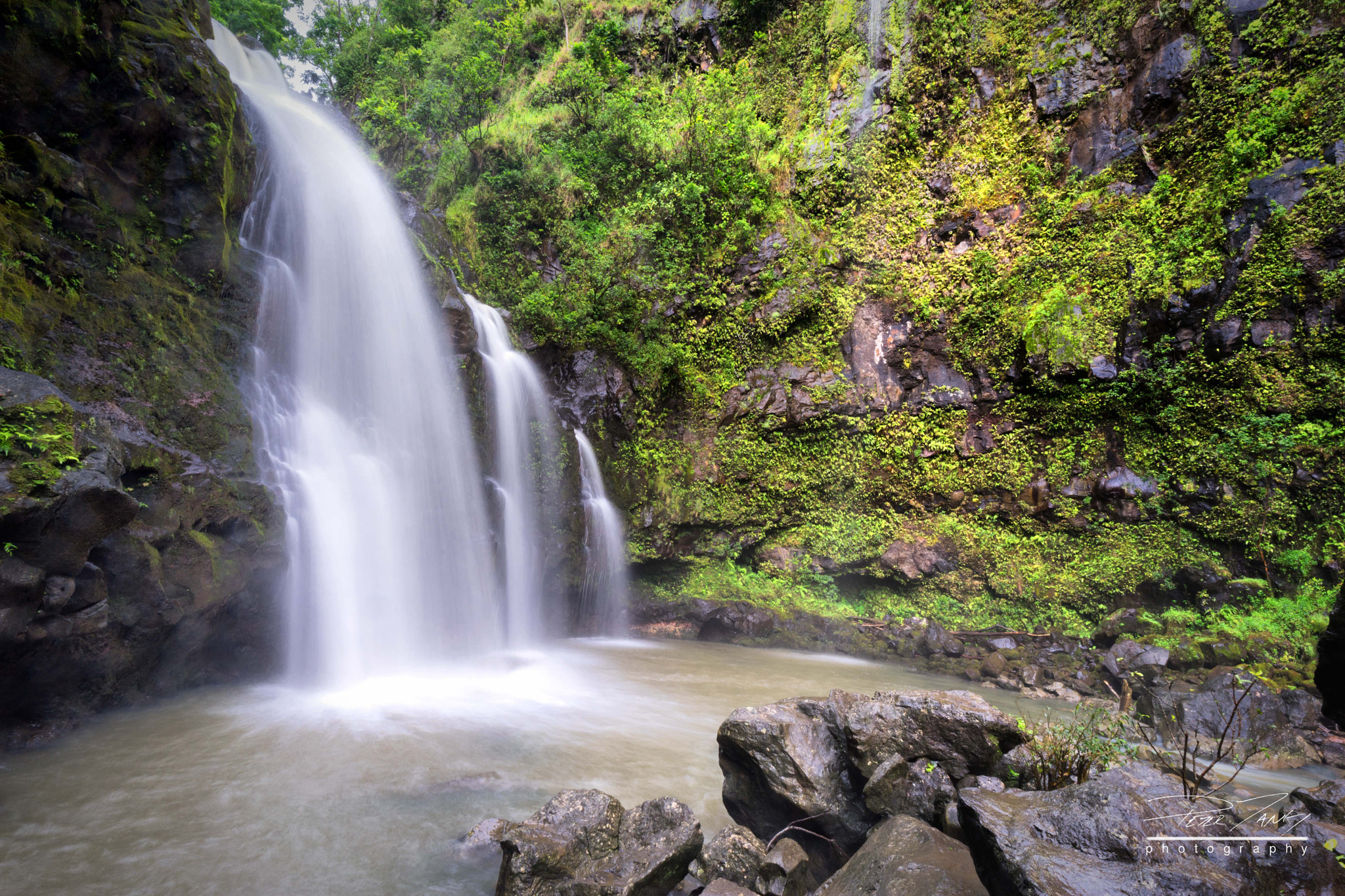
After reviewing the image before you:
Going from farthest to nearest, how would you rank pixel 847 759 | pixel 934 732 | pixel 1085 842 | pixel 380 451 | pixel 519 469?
pixel 519 469
pixel 380 451
pixel 847 759
pixel 934 732
pixel 1085 842

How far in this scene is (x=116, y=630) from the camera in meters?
5.05

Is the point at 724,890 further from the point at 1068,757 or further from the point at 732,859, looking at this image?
the point at 1068,757

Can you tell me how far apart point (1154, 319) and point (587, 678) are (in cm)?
1114

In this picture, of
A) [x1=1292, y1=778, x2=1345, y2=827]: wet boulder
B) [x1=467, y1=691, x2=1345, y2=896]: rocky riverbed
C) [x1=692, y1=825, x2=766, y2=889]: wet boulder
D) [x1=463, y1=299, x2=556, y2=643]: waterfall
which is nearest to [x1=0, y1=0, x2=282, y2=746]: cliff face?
[x1=463, y1=299, x2=556, y2=643]: waterfall

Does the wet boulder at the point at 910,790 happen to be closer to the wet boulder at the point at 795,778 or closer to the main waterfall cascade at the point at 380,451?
the wet boulder at the point at 795,778

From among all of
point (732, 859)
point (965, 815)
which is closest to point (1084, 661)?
point (965, 815)

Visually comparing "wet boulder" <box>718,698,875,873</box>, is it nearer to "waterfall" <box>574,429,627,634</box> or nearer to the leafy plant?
the leafy plant

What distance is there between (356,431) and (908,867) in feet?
27.4

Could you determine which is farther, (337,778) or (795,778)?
(337,778)

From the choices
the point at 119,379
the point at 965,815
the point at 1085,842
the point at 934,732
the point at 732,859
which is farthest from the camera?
the point at 119,379

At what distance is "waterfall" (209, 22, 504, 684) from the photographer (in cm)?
689

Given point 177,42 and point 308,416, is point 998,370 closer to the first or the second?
point 308,416

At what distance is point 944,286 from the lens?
1086 cm

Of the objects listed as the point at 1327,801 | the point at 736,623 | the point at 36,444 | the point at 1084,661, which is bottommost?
the point at 1084,661
